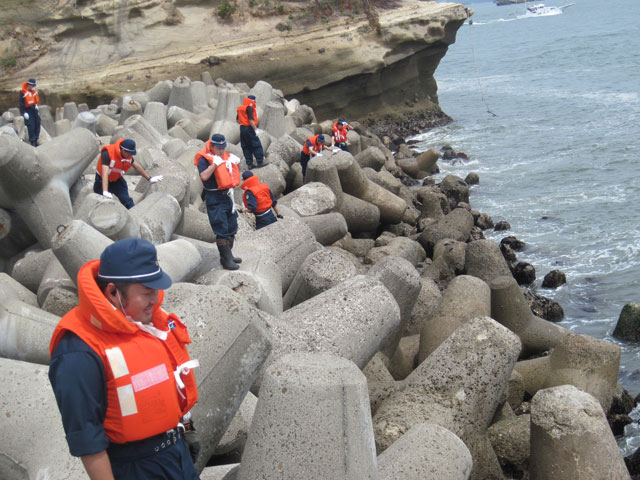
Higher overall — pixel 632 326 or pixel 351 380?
pixel 351 380

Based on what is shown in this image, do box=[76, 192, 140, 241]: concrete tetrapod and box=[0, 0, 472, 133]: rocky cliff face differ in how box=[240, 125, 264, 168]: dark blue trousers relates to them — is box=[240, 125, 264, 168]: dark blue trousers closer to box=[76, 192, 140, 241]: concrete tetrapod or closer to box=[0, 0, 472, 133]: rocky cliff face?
box=[76, 192, 140, 241]: concrete tetrapod

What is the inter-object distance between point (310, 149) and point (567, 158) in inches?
400

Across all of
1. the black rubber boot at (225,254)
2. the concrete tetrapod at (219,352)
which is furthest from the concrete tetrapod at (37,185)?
the concrete tetrapod at (219,352)

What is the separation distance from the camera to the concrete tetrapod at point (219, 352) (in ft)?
11.2

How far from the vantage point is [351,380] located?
3109 mm

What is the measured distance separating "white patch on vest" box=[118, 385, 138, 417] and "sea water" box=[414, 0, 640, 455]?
5.21 meters

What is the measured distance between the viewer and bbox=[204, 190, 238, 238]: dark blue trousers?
6.53 meters

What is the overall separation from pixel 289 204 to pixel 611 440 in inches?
219

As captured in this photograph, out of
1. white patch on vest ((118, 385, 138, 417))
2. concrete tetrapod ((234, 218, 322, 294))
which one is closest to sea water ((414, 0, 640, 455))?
concrete tetrapod ((234, 218, 322, 294))

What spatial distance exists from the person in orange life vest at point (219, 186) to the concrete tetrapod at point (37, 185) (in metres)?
1.34

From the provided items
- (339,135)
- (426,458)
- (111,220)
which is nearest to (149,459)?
(426,458)

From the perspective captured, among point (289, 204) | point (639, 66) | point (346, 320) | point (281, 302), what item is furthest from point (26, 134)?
point (639, 66)

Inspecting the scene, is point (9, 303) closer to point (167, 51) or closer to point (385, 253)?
point (385, 253)

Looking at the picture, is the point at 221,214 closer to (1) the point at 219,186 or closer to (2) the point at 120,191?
(1) the point at 219,186
